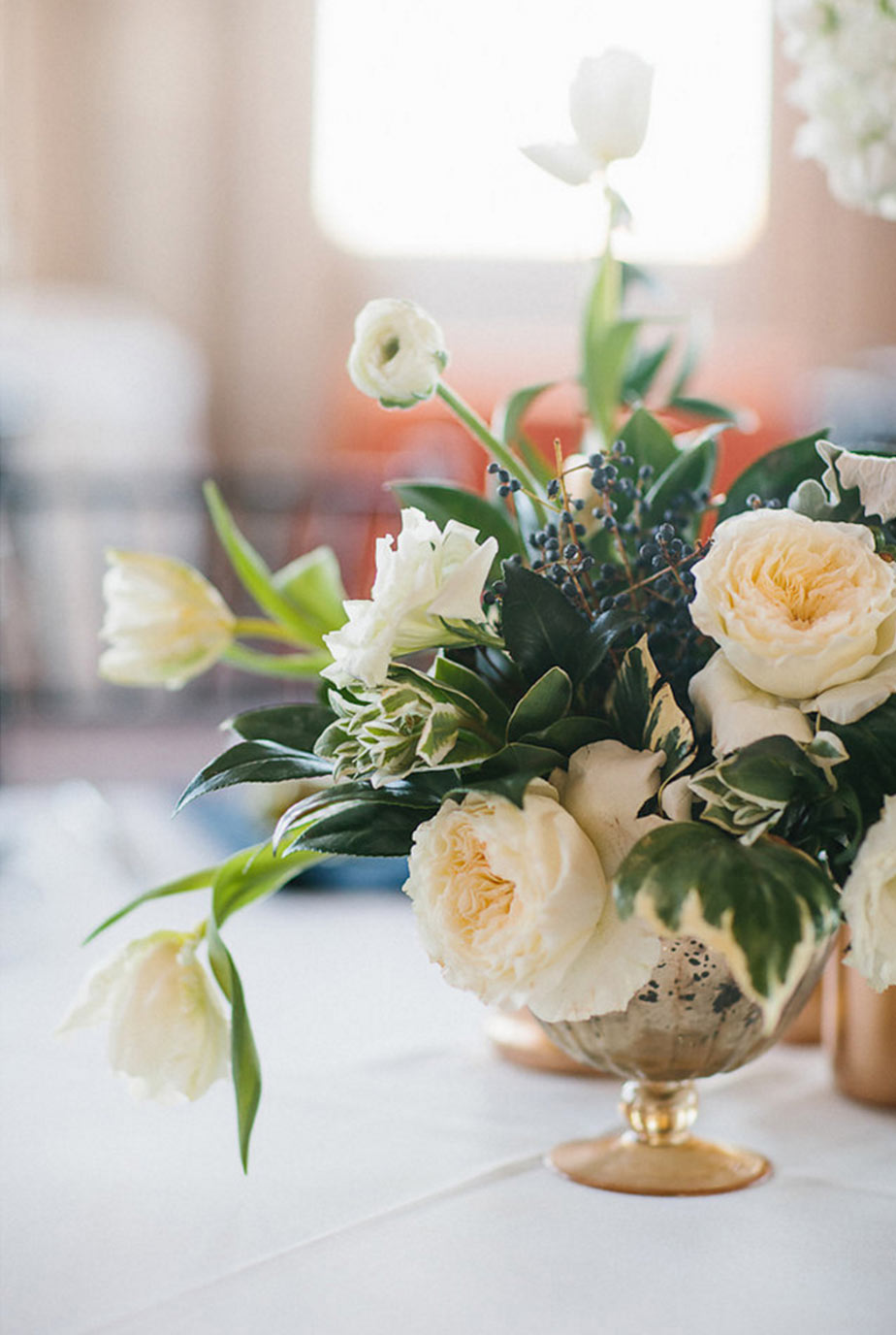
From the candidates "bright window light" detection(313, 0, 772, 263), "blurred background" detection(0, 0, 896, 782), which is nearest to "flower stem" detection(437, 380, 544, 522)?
"blurred background" detection(0, 0, 896, 782)

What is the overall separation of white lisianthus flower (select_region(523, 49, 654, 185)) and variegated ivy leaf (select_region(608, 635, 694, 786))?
0.20 m

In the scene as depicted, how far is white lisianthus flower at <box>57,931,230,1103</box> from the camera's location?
1.83 ft

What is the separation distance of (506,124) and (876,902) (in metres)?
4.35

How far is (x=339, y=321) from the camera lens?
4.50 metres

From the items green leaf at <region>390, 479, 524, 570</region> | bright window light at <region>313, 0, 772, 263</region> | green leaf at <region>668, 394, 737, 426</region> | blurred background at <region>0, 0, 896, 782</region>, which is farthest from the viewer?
bright window light at <region>313, 0, 772, 263</region>

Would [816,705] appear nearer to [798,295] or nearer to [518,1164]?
[518,1164]

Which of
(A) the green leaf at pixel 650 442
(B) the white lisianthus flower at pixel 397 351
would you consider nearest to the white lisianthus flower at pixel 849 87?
(A) the green leaf at pixel 650 442

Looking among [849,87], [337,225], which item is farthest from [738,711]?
[337,225]

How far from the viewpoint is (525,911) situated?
48 centimetres

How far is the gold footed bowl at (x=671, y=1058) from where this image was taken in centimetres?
57

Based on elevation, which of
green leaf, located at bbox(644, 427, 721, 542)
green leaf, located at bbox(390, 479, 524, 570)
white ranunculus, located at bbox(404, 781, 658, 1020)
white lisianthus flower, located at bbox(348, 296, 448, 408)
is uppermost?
white lisianthus flower, located at bbox(348, 296, 448, 408)

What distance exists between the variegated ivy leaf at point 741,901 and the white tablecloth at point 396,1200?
0.48ft

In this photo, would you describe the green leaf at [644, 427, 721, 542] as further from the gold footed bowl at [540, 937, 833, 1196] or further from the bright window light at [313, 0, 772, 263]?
the bright window light at [313, 0, 772, 263]

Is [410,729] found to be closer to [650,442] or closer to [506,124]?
[650,442]
